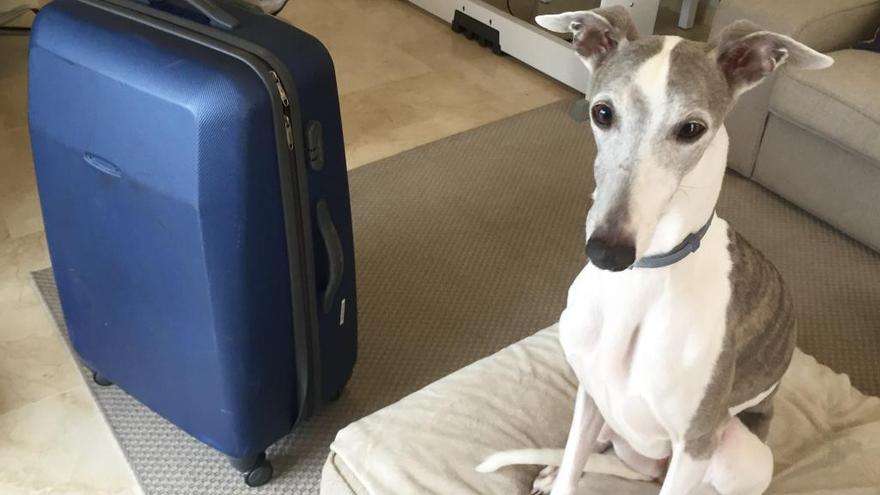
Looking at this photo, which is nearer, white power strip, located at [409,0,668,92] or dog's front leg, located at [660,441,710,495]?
dog's front leg, located at [660,441,710,495]

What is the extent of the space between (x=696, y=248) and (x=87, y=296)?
1118 mm

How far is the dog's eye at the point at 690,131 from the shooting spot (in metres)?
0.90

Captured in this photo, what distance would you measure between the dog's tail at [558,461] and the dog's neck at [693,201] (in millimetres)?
453

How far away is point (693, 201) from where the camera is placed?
3.18ft

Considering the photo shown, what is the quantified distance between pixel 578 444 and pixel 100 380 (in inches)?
41.7

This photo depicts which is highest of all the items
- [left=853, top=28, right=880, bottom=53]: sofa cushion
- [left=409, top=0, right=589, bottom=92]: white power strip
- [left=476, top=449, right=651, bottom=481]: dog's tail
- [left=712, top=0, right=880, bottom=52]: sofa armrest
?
[left=712, top=0, right=880, bottom=52]: sofa armrest

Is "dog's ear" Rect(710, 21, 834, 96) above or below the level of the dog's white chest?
above

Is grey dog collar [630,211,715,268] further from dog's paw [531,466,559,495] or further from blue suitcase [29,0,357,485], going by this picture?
blue suitcase [29,0,357,485]

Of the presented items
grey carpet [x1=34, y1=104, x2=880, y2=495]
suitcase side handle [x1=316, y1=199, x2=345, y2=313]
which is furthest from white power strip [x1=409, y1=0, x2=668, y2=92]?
suitcase side handle [x1=316, y1=199, x2=345, y2=313]

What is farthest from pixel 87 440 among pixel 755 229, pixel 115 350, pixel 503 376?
pixel 755 229

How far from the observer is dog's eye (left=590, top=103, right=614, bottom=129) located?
0.92 meters

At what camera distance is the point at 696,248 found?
103 cm

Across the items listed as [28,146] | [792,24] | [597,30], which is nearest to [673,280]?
[597,30]

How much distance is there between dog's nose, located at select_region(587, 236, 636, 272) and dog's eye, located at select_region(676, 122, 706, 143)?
0.44 ft
